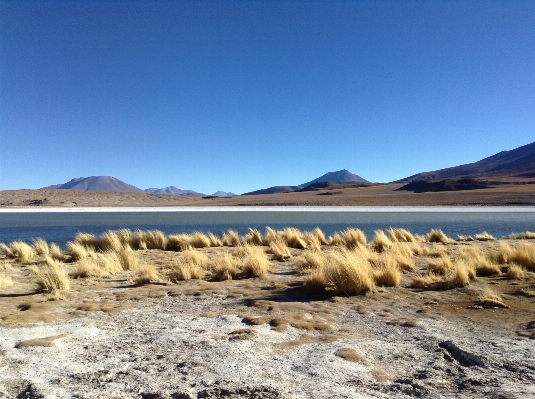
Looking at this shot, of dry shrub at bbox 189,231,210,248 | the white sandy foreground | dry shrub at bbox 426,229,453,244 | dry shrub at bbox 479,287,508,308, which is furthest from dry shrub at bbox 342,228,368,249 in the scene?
the white sandy foreground

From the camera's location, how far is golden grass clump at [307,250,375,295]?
661cm

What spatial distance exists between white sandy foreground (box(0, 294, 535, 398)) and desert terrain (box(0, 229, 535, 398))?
0.05ft

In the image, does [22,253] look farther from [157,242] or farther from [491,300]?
[491,300]

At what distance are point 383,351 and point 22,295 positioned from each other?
224 inches

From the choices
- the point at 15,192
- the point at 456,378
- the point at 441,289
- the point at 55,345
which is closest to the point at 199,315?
the point at 55,345

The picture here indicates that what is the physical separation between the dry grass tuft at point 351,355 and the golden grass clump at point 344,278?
2.62 meters

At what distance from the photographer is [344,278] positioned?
6.73 meters

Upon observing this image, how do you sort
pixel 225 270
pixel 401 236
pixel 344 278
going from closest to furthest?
pixel 344 278 < pixel 225 270 < pixel 401 236

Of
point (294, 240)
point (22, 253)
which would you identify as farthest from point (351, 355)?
point (294, 240)

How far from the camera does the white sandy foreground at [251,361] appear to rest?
Answer: 316cm

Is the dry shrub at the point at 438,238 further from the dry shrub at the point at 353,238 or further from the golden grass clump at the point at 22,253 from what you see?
the golden grass clump at the point at 22,253

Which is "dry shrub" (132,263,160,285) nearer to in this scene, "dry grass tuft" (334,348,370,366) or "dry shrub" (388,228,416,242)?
"dry grass tuft" (334,348,370,366)

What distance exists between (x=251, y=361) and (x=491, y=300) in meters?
3.84

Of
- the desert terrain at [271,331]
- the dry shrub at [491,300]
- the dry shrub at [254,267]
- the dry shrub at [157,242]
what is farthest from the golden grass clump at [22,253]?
the dry shrub at [491,300]
